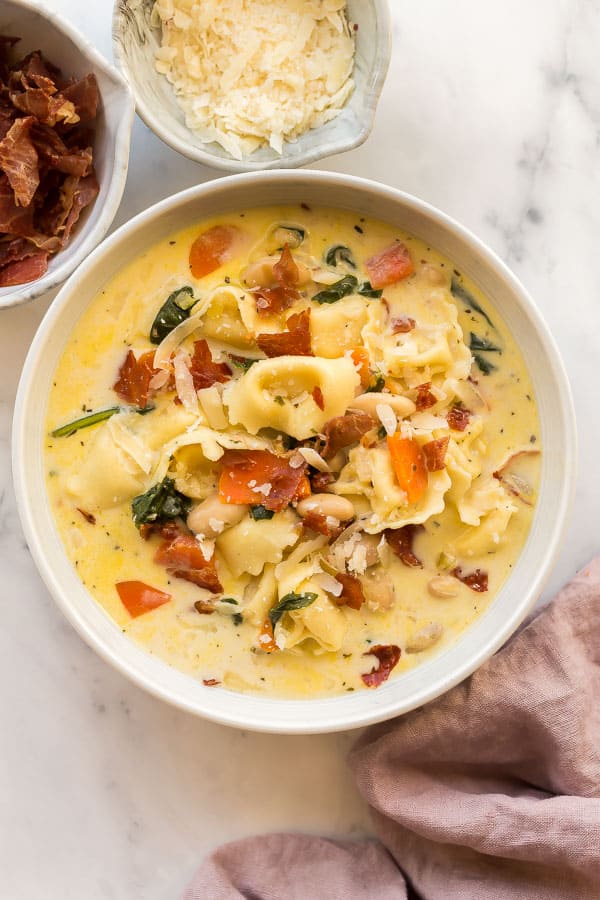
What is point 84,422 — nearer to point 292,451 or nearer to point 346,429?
point 292,451

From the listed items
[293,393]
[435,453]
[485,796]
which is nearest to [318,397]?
[293,393]

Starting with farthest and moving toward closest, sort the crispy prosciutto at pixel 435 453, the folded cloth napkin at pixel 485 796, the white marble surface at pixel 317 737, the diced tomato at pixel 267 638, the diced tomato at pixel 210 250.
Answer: the white marble surface at pixel 317 737 < the folded cloth napkin at pixel 485 796 < the diced tomato at pixel 210 250 < the diced tomato at pixel 267 638 < the crispy prosciutto at pixel 435 453

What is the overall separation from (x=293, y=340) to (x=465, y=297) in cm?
68

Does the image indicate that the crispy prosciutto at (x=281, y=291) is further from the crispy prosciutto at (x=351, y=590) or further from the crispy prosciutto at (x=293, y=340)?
the crispy prosciutto at (x=351, y=590)

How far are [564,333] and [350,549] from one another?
138cm

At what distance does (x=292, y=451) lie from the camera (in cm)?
322

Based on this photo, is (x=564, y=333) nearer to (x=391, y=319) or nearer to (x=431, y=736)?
(x=391, y=319)

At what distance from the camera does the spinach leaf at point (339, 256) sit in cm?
334

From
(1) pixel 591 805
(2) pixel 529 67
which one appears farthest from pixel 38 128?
(1) pixel 591 805

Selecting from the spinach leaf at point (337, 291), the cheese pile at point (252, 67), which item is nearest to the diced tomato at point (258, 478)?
the spinach leaf at point (337, 291)

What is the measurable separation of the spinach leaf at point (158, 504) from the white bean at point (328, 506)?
44cm

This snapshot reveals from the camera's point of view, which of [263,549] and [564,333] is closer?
[263,549]

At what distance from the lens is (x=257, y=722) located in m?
3.17

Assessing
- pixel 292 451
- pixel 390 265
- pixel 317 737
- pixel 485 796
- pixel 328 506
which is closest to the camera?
pixel 328 506
